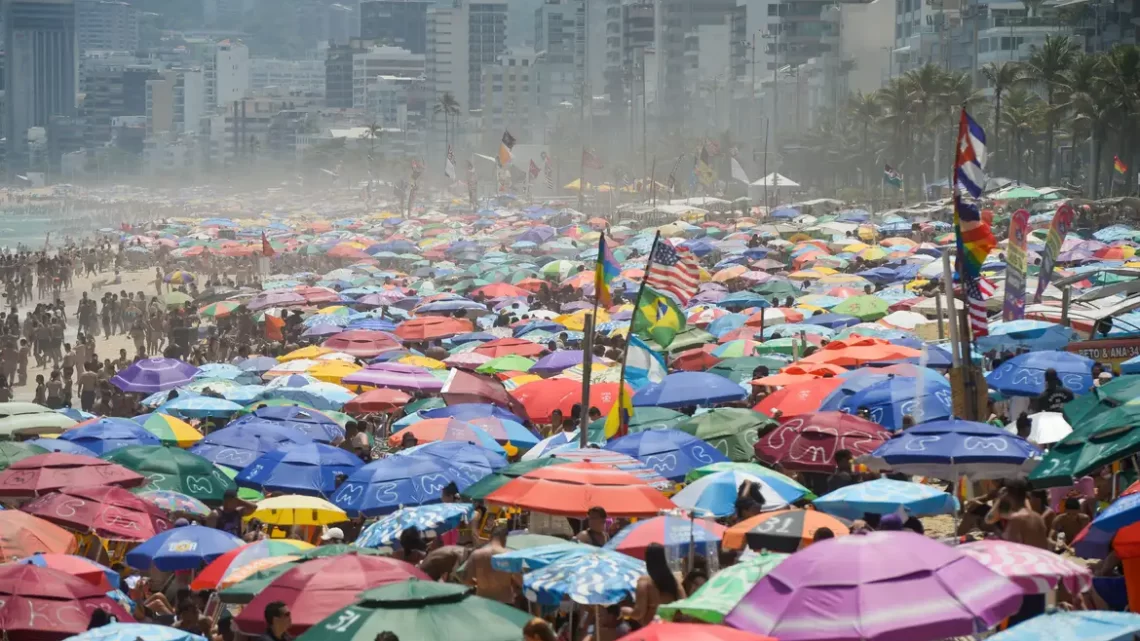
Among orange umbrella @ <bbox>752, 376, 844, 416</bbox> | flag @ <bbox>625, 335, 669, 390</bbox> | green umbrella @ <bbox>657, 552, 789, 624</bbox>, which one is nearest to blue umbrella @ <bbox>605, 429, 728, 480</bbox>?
flag @ <bbox>625, 335, 669, 390</bbox>

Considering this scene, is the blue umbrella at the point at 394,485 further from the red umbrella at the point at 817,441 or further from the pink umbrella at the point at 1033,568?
the pink umbrella at the point at 1033,568

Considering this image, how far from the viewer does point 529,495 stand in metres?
10.7

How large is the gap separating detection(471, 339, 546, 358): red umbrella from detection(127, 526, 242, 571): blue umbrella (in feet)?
33.2

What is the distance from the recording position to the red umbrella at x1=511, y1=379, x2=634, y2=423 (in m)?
16.8

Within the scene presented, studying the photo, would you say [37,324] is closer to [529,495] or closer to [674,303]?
[674,303]

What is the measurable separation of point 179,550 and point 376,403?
7.47 m

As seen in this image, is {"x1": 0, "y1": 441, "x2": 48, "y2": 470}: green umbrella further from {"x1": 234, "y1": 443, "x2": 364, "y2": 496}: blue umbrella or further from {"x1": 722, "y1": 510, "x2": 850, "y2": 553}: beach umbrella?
{"x1": 722, "y1": 510, "x2": 850, "y2": 553}: beach umbrella

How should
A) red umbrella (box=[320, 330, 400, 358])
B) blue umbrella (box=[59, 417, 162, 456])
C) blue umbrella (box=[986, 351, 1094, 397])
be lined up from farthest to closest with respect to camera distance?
red umbrella (box=[320, 330, 400, 358]) → blue umbrella (box=[986, 351, 1094, 397]) → blue umbrella (box=[59, 417, 162, 456])

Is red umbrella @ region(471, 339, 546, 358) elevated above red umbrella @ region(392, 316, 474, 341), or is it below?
above

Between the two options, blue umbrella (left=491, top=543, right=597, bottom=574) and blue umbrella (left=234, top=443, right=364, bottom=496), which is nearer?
blue umbrella (left=491, top=543, right=597, bottom=574)

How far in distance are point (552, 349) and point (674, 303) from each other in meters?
7.23

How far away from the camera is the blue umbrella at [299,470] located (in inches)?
533

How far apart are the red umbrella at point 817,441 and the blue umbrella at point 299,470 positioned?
11.5 ft

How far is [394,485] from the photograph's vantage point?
12.4 meters
